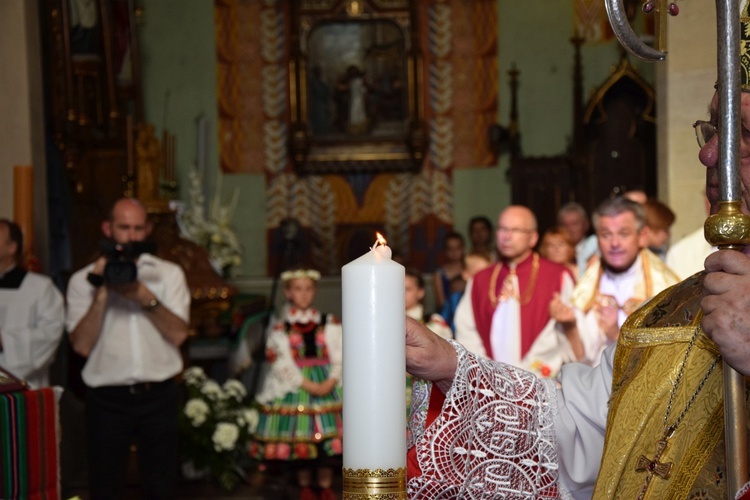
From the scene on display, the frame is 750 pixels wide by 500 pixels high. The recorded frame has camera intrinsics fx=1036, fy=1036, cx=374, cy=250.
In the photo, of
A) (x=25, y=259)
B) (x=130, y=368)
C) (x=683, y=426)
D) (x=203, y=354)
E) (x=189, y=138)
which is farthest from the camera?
(x=189, y=138)

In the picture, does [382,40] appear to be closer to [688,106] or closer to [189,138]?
[189,138]

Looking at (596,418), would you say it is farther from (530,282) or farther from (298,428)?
(298,428)

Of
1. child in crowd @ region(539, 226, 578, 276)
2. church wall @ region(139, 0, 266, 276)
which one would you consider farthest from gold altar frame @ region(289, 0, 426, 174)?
child in crowd @ region(539, 226, 578, 276)

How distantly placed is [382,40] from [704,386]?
1010 centimetres

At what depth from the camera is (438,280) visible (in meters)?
9.64

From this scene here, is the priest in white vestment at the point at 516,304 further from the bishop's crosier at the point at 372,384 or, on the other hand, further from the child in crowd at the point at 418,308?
the bishop's crosier at the point at 372,384

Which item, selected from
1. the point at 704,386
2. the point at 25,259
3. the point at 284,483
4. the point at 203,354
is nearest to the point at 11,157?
the point at 25,259

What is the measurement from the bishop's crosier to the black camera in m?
4.01

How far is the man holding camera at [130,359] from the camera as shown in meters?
5.43

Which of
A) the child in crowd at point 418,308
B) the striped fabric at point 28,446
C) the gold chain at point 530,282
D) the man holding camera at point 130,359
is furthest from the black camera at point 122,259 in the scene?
the child in crowd at point 418,308

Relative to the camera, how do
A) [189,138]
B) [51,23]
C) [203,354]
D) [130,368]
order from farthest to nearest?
[189,138] → [51,23] → [203,354] → [130,368]

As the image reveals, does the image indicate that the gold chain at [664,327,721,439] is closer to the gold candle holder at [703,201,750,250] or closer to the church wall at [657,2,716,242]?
the gold candle holder at [703,201,750,250]

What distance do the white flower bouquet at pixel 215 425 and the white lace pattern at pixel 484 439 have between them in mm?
5072

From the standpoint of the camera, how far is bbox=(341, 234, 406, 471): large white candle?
3.83 feet
